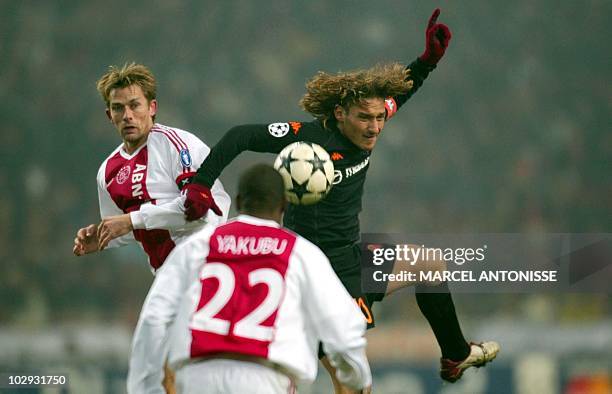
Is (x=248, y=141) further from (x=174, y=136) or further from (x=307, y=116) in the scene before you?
(x=307, y=116)

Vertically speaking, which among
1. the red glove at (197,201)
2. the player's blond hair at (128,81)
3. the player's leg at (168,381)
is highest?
the player's blond hair at (128,81)

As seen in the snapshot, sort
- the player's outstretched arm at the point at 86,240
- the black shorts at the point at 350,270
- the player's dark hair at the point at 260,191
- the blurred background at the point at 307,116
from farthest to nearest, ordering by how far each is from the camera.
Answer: the blurred background at the point at 307,116 → the black shorts at the point at 350,270 → the player's outstretched arm at the point at 86,240 → the player's dark hair at the point at 260,191

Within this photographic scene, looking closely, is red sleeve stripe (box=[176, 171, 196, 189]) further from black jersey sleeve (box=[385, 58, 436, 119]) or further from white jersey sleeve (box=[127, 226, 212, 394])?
white jersey sleeve (box=[127, 226, 212, 394])

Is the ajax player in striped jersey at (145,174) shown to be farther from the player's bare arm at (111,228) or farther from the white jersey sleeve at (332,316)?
the white jersey sleeve at (332,316)

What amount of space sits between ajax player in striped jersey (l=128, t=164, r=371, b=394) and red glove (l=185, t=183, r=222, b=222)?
1.54m

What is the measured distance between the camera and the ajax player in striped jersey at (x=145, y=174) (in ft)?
16.2

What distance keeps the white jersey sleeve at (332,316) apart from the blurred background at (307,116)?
19.8 feet

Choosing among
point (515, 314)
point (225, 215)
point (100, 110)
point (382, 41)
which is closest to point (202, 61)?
point (100, 110)

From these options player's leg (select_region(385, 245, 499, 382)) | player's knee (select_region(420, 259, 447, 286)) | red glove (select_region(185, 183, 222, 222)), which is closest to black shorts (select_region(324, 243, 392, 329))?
player's leg (select_region(385, 245, 499, 382))

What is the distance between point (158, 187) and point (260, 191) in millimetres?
1975

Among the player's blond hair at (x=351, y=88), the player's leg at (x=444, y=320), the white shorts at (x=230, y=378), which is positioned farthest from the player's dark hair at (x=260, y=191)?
the player's leg at (x=444, y=320)

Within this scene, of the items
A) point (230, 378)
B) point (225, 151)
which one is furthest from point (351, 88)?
point (230, 378)

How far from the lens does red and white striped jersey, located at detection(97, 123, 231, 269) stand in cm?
491

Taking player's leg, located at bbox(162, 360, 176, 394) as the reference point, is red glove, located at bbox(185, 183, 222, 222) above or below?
above
